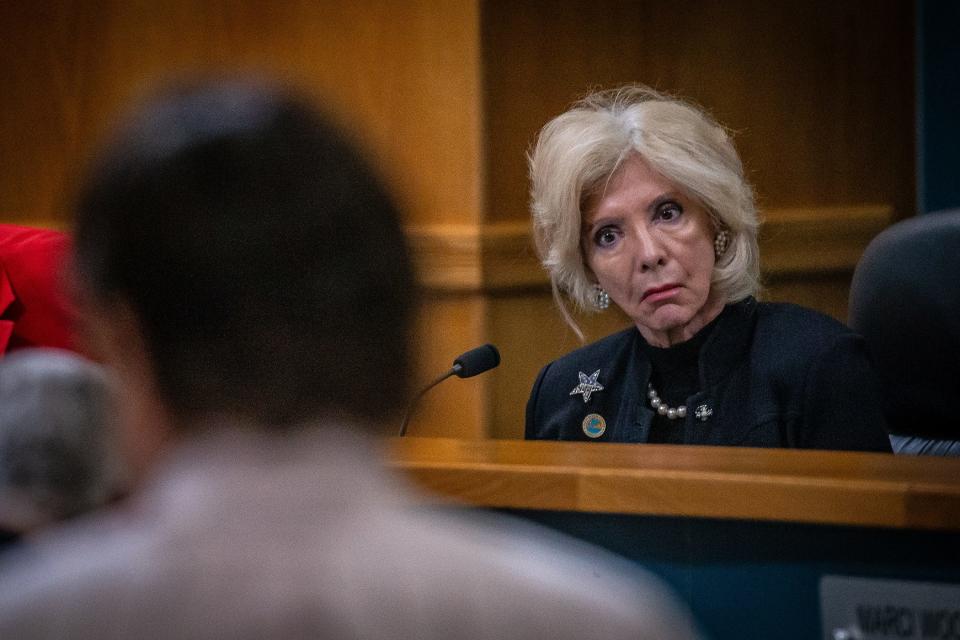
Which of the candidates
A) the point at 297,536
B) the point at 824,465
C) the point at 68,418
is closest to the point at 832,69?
the point at 824,465

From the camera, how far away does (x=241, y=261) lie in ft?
2.05

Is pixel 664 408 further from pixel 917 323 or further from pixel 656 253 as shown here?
pixel 917 323

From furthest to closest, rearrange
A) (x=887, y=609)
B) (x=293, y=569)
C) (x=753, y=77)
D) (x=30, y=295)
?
(x=753, y=77) → (x=30, y=295) → (x=887, y=609) → (x=293, y=569)

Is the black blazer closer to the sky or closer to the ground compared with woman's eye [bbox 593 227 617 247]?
closer to the ground

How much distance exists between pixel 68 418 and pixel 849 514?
2.48 feet

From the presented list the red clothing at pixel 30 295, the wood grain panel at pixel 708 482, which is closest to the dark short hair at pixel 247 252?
the wood grain panel at pixel 708 482

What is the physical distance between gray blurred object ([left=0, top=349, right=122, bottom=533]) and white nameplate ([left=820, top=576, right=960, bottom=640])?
734mm

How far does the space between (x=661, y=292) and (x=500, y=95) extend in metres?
1.25

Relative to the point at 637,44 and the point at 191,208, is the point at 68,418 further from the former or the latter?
the point at 637,44

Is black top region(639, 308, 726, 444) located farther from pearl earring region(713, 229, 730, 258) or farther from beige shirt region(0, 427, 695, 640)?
beige shirt region(0, 427, 695, 640)

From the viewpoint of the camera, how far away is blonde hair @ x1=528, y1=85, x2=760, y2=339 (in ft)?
8.10

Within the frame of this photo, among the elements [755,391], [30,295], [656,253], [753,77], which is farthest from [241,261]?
[753,77]

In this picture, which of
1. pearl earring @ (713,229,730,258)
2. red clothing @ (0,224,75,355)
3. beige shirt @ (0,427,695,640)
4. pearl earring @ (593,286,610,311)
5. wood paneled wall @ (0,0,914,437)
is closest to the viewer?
beige shirt @ (0,427,695,640)

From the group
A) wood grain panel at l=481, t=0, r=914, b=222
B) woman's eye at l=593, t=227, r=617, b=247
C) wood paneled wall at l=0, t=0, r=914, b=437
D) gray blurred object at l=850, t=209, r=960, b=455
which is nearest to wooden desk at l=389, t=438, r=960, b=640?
gray blurred object at l=850, t=209, r=960, b=455
